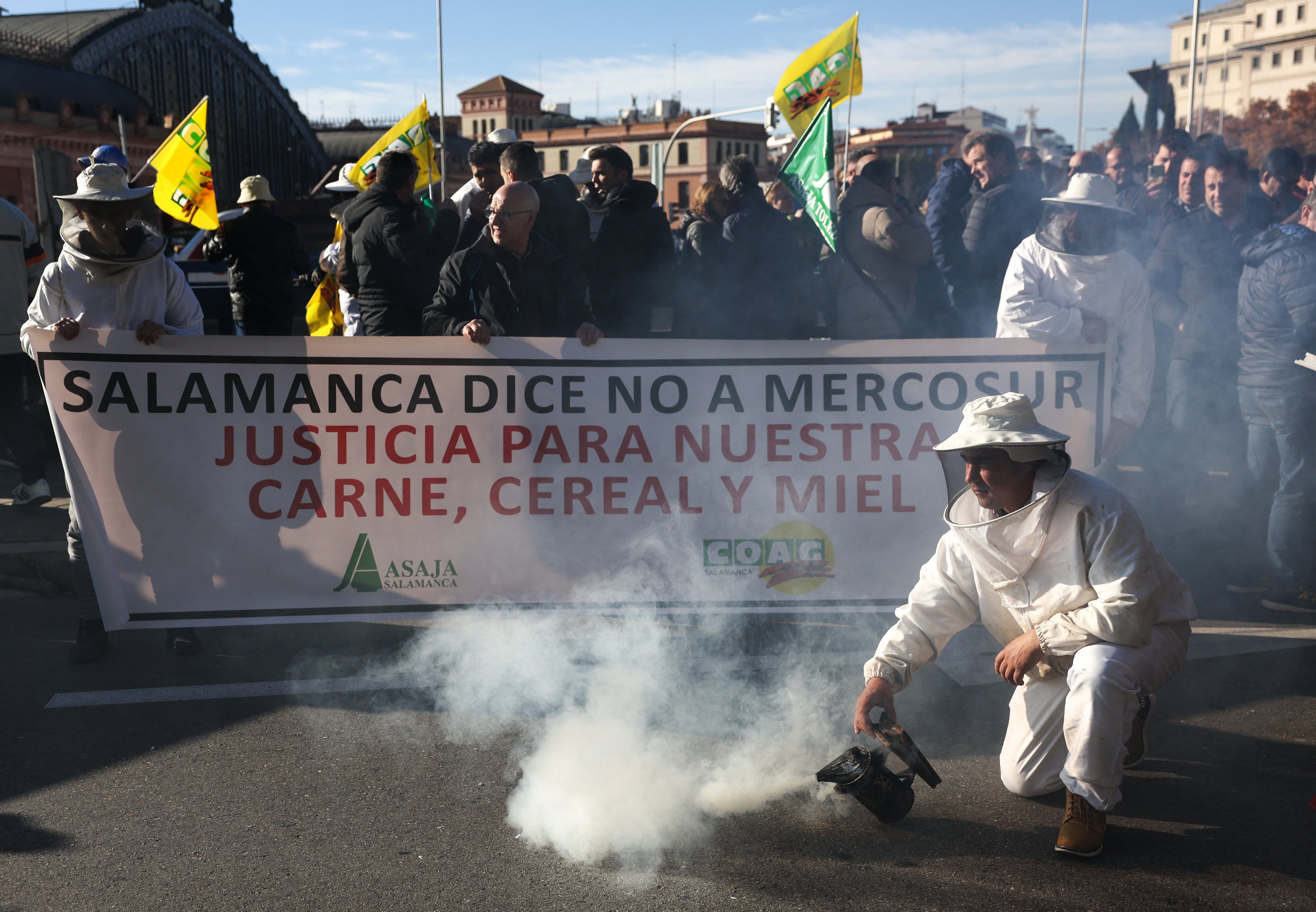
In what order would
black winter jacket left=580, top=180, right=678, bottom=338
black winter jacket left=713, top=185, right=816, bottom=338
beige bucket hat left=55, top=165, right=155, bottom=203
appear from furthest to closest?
black winter jacket left=713, top=185, right=816, bottom=338 → black winter jacket left=580, top=180, right=678, bottom=338 → beige bucket hat left=55, top=165, right=155, bottom=203

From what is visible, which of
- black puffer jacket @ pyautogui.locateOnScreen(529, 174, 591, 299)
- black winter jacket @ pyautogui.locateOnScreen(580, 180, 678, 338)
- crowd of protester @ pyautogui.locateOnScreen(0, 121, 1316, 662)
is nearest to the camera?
crowd of protester @ pyautogui.locateOnScreen(0, 121, 1316, 662)

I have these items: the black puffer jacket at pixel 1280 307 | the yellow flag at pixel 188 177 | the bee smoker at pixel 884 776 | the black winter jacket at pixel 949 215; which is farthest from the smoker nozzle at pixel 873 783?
the yellow flag at pixel 188 177

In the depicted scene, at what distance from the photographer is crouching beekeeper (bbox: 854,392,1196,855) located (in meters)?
3.08

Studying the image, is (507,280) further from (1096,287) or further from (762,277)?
(1096,287)

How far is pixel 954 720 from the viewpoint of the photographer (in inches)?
156

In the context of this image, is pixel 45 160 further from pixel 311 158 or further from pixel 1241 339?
pixel 311 158

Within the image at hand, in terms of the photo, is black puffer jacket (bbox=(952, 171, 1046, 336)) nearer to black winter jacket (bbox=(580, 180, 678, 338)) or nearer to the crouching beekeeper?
black winter jacket (bbox=(580, 180, 678, 338))

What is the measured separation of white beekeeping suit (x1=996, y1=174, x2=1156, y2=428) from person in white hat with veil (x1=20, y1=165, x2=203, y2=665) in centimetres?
356

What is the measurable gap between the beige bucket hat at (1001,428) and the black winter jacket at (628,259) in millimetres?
2770

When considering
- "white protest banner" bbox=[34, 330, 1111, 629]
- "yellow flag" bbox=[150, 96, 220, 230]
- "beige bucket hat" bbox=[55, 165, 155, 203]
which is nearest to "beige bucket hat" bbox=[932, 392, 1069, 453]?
"white protest banner" bbox=[34, 330, 1111, 629]

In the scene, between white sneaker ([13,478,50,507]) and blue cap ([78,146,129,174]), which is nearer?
Result: white sneaker ([13,478,50,507])

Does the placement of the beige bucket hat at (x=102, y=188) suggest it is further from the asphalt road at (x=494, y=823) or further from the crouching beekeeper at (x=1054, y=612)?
the crouching beekeeper at (x=1054, y=612)

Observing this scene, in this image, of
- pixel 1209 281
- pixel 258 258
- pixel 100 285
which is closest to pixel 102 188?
pixel 100 285

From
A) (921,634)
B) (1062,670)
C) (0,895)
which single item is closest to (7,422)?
(0,895)
